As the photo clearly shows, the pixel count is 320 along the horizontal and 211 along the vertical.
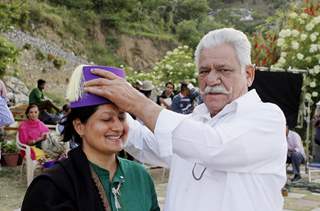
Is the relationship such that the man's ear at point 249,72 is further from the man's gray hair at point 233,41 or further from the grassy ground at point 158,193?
the grassy ground at point 158,193

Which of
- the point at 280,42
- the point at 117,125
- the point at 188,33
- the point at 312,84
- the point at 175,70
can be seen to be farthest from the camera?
the point at 188,33

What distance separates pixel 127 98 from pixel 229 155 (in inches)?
16.0

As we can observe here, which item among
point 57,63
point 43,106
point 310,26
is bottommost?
point 57,63

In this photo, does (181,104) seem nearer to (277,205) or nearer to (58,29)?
(277,205)

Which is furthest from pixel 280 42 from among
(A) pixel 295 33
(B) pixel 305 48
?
(B) pixel 305 48

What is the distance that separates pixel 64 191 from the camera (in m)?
1.91

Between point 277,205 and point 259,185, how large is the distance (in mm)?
137

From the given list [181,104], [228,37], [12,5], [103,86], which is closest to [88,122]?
[103,86]

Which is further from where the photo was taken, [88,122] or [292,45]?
[292,45]

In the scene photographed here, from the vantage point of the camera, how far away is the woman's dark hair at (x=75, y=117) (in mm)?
2025

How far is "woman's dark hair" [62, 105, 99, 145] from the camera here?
2.03 meters

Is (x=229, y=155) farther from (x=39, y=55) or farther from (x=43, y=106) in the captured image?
(x=39, y=55)

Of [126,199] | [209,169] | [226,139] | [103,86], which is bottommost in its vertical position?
[126,199]

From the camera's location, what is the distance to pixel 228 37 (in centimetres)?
206
